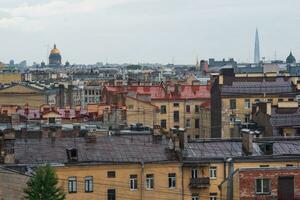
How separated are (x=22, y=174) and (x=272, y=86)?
41.0 metres

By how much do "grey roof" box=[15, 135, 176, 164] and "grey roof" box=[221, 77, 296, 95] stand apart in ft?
96.6

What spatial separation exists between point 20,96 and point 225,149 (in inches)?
2500

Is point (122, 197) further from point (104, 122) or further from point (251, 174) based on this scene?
point (104, 122)

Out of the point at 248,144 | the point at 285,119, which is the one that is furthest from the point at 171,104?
the point at 248,144

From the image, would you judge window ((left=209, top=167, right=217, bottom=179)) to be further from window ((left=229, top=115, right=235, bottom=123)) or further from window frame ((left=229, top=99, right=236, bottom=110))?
window frame ((left=229, top=99, right=236, bottom=110))

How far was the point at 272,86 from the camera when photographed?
76.6 m

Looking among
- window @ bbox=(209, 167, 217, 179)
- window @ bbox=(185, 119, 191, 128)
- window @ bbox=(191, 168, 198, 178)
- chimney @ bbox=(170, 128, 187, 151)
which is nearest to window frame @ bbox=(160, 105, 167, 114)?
window @ bbox=(185, 119, 191, 128)

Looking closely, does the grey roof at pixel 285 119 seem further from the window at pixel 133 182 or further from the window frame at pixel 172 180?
the window at pixel 133 182

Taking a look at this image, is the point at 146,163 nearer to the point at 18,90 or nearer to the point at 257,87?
the point at 257,87

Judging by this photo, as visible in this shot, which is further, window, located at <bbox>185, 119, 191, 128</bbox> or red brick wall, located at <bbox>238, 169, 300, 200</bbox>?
window, located at <bbox>185, 119, 191, 128</bbox>

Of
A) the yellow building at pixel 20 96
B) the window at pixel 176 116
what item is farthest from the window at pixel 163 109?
the yellow building at pixel 20 96

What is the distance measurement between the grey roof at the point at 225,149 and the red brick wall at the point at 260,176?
10.2 metres

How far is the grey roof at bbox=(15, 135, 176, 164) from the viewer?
144 ft

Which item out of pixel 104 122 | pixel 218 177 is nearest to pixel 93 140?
pixel 218 177
